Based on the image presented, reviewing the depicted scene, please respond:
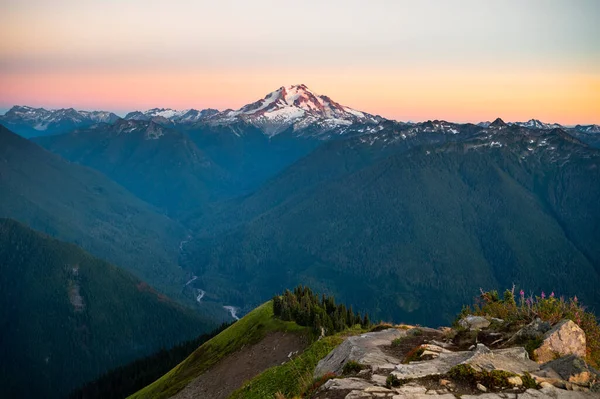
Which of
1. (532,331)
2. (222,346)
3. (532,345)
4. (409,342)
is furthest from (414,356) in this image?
(222,346)

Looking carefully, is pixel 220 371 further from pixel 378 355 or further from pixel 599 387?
pixel 599 387

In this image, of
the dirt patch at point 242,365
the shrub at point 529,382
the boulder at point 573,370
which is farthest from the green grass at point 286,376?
the dirt patch at point 242,365

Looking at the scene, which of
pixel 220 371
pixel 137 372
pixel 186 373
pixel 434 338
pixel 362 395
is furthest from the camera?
pixel 137 372

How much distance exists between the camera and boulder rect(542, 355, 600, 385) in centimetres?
1778

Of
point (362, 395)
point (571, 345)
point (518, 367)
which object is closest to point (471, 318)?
point (571, 345)

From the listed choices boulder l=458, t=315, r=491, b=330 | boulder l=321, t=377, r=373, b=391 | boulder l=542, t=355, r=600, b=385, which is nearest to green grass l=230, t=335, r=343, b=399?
boulder l=458, t=315, r=491, b=330

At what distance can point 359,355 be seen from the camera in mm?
23547

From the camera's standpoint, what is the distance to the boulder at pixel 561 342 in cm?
2083

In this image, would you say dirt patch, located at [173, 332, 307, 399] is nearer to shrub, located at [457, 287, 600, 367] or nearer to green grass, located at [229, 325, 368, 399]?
green grass, located at [229, 325, 368, 399]

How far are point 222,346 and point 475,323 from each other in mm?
48550

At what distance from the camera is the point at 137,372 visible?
131 meters

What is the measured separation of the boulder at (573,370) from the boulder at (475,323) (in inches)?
245

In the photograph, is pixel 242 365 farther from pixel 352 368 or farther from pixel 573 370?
pixel 573 370

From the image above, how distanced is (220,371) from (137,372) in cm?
8869
